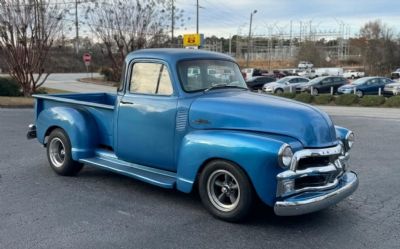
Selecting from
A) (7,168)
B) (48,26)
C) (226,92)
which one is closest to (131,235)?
(226,92)

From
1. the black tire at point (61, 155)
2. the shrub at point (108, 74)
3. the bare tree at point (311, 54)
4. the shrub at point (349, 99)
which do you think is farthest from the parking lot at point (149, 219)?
the bare tree at point (311, 54)

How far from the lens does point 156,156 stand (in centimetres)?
Answer: 585

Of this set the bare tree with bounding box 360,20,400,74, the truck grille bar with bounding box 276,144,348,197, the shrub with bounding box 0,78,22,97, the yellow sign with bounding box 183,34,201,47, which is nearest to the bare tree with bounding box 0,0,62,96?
the shrub with bounding box 0,78,22,97

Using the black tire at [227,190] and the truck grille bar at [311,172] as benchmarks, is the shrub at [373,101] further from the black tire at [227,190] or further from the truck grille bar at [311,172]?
the black tire at [227,190]

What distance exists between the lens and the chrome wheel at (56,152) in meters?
7.20

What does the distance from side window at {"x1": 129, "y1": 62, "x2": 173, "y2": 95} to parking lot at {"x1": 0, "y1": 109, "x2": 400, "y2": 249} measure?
1.37 meters

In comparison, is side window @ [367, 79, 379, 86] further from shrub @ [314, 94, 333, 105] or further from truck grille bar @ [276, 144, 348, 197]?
truck grille bar @ [276, 144, 348, 197]

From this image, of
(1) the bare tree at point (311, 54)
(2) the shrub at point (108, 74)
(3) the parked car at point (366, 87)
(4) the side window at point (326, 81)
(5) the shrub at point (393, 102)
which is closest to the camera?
(5) the shrub at point (393, 102)

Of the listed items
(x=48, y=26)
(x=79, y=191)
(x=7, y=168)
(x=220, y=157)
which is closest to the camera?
(x=220, y=157)

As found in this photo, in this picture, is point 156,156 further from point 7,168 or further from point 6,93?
point 6,93

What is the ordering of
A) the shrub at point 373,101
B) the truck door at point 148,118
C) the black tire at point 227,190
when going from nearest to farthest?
the black tire at point 227,190 → the truck door at point 148,118 → the shrub at point 373,101

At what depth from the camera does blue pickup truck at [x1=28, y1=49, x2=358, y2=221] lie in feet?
15.6

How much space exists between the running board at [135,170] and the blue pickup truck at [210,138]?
0.01 m

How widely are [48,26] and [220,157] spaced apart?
1947cm
